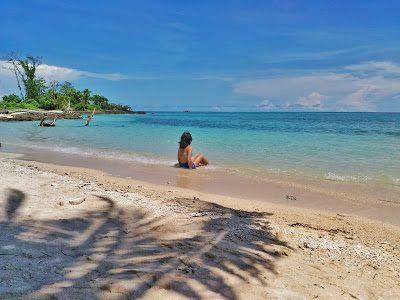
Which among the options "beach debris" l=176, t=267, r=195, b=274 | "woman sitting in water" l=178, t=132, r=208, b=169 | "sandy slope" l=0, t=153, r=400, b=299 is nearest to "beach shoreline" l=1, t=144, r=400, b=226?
"woman sitting in water" l=178, t=132, r=208, b=169

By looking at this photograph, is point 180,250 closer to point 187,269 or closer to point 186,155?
point 187,269

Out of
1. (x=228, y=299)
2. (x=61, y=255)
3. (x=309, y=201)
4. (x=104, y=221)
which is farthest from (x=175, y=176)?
(x=228, y=299)

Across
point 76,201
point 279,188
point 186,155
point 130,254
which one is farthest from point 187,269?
point 186,155

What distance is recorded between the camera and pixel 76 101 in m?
76.4

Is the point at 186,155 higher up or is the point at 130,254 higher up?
the point at 186,155

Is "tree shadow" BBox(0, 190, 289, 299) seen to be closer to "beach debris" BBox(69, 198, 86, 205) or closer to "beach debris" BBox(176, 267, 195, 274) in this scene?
"beach debris" BBox(176, 267, 195, 274)

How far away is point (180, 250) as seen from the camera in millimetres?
2955

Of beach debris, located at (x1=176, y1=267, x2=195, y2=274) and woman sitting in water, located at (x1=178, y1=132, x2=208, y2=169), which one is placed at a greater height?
woman sitting in water, located at (x1=178, y1=132, x2=208, y2=169)

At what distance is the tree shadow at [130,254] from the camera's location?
84.8 inches

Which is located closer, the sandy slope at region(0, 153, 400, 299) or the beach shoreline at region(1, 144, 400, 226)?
the sandy slope at region(0, 153, 400, 299)

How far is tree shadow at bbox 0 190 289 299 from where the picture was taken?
215cm

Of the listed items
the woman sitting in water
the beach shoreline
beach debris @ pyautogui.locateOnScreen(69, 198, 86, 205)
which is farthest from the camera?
the woman sitting in water

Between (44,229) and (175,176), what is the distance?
4.99 metres

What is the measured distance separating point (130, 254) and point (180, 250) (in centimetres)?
51
